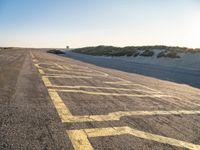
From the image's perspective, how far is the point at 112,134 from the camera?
4.11 meters

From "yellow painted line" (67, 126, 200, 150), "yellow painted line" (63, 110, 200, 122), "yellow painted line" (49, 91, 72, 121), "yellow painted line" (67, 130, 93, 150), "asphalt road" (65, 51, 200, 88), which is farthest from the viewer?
"asphalt road" (65, 51, 200, 88)

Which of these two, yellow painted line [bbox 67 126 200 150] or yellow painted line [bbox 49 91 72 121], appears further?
yellow painted line [bbox 49 91 72 121]

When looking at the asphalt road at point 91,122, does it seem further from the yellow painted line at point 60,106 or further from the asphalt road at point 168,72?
the asphalt road at point 168,72

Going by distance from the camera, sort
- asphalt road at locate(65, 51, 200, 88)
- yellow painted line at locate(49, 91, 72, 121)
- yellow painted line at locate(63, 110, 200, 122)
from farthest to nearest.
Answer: asphalt road at locate(65, 51, 200, 88), yellow painted line at locate(49, 91, 72, 121), yellow painted line at locate(63, 110, 200, 122)

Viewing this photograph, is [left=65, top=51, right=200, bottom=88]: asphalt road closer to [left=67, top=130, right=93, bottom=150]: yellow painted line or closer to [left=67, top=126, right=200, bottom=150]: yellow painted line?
[left=67, top=126, right=200, bottom=150]: yellow painted line

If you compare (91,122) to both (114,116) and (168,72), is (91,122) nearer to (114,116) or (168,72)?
(114,116)

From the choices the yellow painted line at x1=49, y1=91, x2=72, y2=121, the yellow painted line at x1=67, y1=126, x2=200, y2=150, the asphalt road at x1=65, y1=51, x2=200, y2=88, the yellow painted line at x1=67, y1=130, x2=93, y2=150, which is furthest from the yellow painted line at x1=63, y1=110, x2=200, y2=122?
the asphalt road at x1=65, y1=51, x2=200, y2=88

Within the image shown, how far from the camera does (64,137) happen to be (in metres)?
3.82

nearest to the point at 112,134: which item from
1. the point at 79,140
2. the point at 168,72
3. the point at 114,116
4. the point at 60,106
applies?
the point at 79,140

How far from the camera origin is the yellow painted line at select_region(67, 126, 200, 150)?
3.68m

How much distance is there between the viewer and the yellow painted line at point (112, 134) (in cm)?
368

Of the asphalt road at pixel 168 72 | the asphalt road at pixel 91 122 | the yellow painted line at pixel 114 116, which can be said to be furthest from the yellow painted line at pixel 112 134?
the asphalt road at pixel 168 72

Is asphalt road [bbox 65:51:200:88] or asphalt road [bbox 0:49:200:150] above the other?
asphalt road [bbox 0:49:200:150]

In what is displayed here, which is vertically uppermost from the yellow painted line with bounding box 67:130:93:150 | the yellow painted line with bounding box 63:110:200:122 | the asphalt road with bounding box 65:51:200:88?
the yellow painted line with bounding box 67:130:93:150
